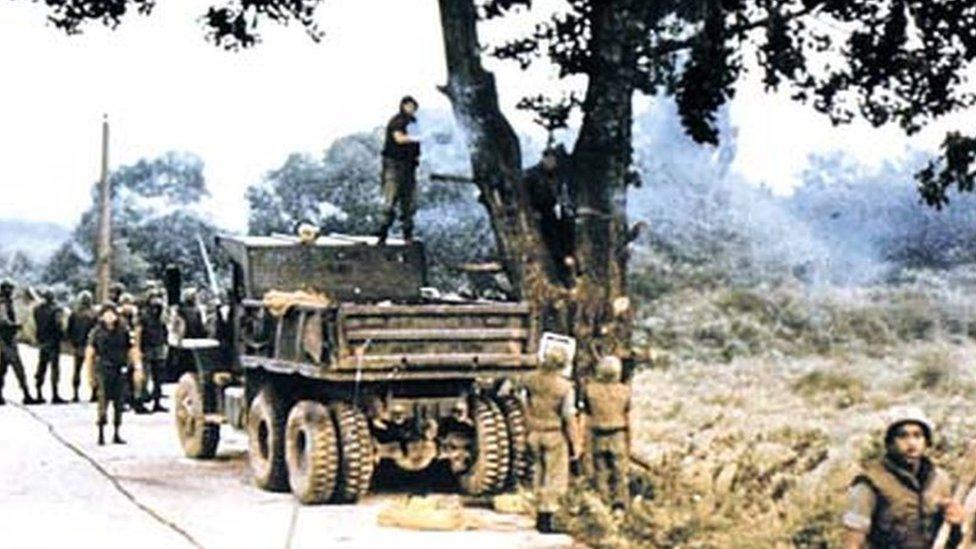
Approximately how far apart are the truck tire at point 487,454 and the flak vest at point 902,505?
8.28 meters

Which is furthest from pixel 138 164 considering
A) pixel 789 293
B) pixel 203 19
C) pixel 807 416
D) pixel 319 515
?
pixel 319 515

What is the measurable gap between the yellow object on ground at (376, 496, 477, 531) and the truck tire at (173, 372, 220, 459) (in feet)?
17.8

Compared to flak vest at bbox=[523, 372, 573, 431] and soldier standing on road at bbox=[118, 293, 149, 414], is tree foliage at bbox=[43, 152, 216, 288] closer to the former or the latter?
soldier standing on road at bbox=[118, 293, 149, 414]

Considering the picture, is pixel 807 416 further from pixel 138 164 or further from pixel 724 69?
pixel 138 164

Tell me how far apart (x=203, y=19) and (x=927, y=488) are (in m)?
15.0

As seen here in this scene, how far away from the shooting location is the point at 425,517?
15641mm

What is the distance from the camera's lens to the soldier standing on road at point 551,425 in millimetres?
15469

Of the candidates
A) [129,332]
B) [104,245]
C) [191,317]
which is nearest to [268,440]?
[129,332]

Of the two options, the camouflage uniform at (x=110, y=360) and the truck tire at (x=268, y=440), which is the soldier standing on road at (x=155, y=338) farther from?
the truck tire at (x=268, y=440)

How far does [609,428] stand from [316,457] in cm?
279

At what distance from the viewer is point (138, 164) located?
53094 mm

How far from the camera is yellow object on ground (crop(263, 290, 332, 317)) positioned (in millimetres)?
17953

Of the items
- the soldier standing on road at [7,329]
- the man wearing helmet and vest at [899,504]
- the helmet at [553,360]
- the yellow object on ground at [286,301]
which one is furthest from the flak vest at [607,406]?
the soldier standing on road at [7,329]

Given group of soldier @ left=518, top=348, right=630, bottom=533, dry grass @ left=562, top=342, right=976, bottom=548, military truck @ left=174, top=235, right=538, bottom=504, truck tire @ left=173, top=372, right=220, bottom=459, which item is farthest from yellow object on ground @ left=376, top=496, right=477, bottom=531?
truck tire @ left=173, top=372, right=220, bottom=459
